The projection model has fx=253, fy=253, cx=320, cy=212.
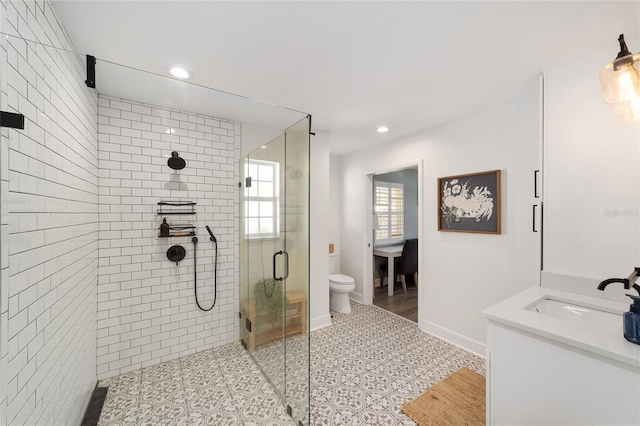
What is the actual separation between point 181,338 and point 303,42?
2.47m

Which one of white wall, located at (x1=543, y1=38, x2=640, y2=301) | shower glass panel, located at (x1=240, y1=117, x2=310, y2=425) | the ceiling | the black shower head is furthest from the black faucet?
the black shower head

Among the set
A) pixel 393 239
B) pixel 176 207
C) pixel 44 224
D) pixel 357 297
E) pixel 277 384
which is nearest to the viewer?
pixel 44 224

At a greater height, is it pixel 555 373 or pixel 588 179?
pixel 588 179

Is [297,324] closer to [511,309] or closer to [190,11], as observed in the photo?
[511,309]

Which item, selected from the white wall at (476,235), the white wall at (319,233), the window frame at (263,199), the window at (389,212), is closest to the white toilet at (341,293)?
the white wall at (319,233)

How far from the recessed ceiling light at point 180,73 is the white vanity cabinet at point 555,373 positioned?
2445 millimetres

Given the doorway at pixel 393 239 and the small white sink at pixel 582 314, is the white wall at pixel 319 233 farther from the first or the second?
the small white sink at pixel 582 314

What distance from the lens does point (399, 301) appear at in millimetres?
4047

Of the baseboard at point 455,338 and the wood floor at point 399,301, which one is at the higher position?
→ the baseboard at point 455,338

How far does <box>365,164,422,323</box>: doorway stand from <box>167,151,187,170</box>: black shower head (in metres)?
2.59

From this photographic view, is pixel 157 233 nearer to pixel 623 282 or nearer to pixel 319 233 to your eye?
pixel 319 233

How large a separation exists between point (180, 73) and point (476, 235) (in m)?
2.94

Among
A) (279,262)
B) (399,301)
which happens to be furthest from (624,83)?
(399,301)

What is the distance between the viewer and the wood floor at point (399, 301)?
11.7 ft
